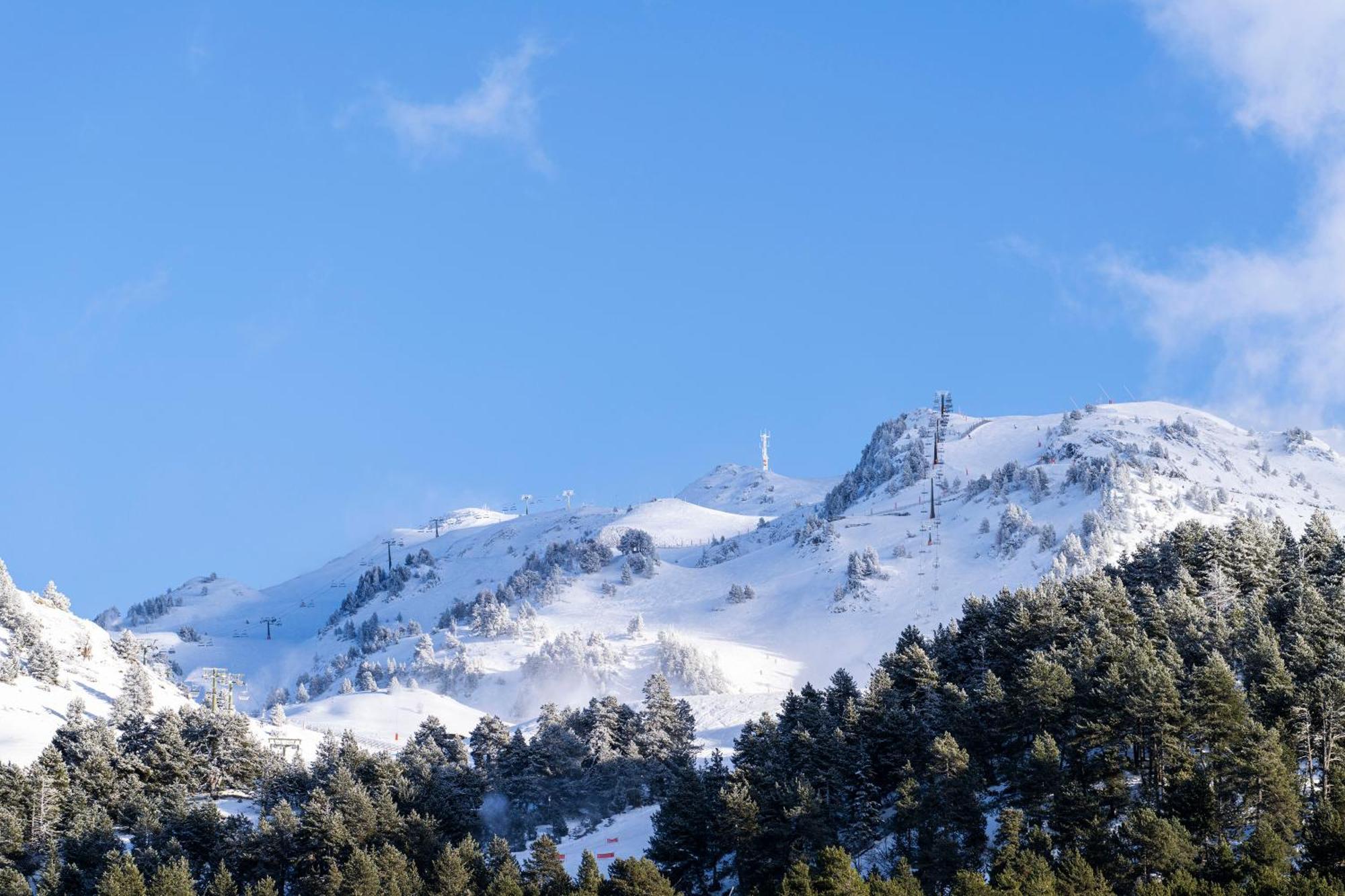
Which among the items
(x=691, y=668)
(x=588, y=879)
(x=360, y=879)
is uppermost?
(x=691, y=668)

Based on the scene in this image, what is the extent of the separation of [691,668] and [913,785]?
9863 cm

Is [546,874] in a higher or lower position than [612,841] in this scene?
lower

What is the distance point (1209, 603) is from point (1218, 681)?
29677 mm

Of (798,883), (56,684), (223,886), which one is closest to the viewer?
(798,883)

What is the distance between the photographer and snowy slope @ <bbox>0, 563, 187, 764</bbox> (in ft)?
348

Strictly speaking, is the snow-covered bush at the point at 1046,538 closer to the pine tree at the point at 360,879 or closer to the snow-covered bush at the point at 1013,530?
the snow-covered bush at the point at 1013,530

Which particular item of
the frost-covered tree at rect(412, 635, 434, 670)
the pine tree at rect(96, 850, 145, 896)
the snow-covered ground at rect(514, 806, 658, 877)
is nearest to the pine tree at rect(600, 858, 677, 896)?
the snow-covered ground at rect(514, 806, 658, 877)

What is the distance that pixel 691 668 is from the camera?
169 m

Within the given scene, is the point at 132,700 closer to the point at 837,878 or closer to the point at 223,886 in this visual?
the point at 223,886

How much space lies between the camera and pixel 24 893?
75562mm

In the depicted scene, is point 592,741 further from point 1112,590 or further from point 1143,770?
point 1143,770

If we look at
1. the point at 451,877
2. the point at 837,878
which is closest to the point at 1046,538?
the point at 451,877

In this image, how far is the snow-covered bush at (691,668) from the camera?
166m

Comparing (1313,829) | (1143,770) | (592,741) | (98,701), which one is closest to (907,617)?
(592,741)
